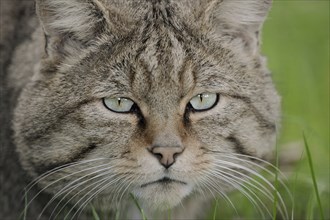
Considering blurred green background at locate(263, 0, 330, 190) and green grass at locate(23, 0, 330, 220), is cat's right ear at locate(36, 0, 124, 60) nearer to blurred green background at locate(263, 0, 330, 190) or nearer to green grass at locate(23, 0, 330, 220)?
green grass at locate(23, 0, 330, 220)

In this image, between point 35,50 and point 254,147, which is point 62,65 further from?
point 254,147

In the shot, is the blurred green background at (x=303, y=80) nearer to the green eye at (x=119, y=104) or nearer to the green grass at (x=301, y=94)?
the green grass at (x=301, y=94)

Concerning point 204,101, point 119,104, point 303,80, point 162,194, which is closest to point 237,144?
point 204,101

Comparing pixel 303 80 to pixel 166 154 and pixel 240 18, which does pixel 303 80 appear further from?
pixel 166 154

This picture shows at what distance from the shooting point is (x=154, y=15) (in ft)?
13.0

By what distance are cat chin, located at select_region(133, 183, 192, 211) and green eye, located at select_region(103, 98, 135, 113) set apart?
38cm

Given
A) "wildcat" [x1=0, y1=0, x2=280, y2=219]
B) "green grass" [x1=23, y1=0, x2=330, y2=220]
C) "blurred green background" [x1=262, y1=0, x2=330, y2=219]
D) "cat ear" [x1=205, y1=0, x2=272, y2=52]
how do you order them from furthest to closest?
"blurred green background" [x1=262, y1=0, x2=330, y2=219]
"green grass" [x1=23, y1=0, x2=330, y2=220]
"cat ear" [x1=205, y1=0, x2=272, y2=52]
"wildcat" [x1=0, y1=0, x2=280, y2=219]

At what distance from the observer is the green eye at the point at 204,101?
3.87 m

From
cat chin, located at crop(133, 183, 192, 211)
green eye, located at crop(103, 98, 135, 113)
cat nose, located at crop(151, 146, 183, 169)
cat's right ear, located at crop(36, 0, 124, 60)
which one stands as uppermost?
cat's right ear, located at crop(36, 0, 124, 60)

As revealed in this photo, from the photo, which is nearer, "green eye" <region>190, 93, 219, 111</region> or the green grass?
"green eye" <region>190, 93, 219, 111</region>

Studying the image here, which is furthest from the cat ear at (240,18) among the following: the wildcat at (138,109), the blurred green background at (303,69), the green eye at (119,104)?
the blurred green background at (303,69)

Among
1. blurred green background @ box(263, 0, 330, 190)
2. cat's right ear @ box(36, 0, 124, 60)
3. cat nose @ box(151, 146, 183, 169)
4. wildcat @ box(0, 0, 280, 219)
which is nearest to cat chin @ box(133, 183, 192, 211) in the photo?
wildcat @ box(0, 0, 280, 219)

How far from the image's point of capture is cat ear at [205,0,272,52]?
407cm

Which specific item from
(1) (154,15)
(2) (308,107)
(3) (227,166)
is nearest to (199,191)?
(3) (227,166)
